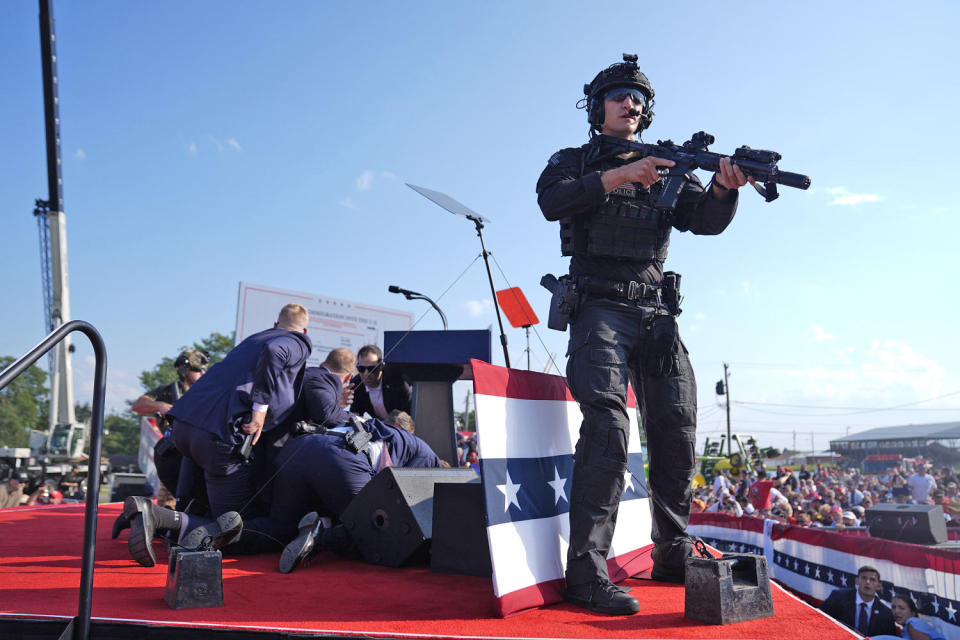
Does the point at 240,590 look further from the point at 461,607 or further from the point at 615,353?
the point at 615,353

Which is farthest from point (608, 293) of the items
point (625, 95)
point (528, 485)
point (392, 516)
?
point (392, 516)

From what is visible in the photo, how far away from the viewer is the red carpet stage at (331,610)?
2.21 meters

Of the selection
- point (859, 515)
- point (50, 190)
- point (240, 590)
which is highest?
point (50, 190)

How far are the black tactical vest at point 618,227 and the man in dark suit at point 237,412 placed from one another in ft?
6.55

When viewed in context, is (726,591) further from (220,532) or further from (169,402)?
(169,402)

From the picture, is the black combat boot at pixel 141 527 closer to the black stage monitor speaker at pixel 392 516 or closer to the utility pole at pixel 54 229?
the black stage monitor speaker at pixel 392 516

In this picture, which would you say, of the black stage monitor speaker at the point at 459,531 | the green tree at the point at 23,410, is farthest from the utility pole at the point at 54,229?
the green tree at the point at 23,410

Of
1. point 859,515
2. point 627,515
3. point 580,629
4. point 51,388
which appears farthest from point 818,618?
point 51,388

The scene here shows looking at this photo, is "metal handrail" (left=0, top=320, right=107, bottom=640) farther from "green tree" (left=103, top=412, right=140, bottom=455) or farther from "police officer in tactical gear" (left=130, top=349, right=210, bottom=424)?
"green tree" (left=103, top=412, right=140, bottom=455)

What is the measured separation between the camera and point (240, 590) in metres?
2.94

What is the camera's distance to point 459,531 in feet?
11.7

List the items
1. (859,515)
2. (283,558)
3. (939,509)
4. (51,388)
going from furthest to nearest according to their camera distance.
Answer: (51,388) < (859,515) < (939,509) < (283,558)

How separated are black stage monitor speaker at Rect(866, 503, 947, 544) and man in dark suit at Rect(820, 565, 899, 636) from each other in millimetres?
2797

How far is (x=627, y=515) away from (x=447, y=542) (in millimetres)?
1011
